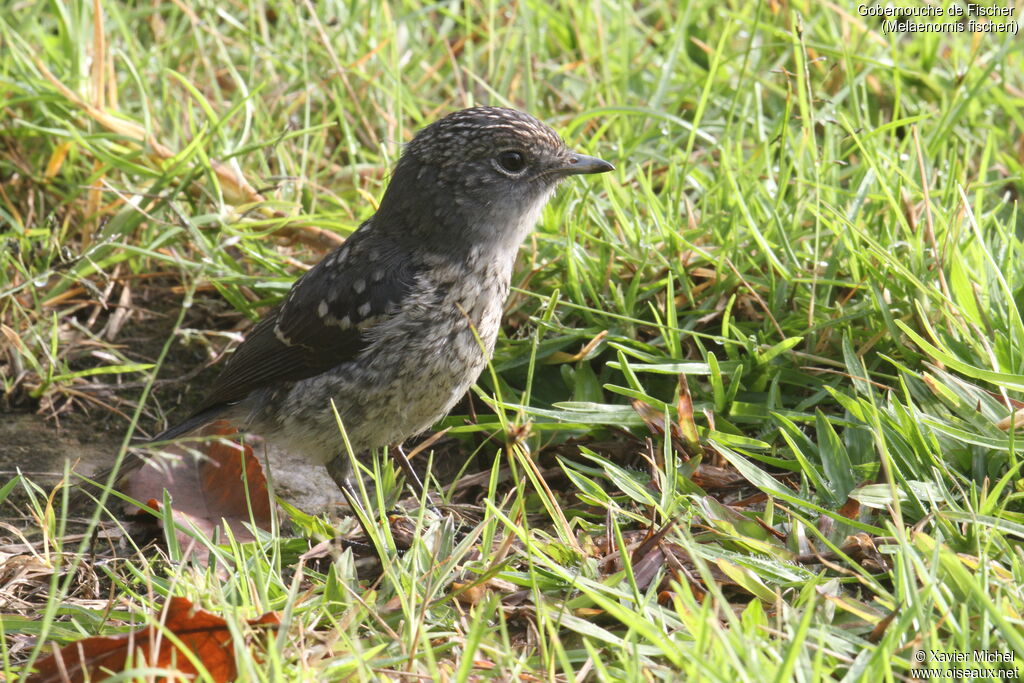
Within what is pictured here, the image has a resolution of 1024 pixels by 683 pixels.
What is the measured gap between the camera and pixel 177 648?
2.72 metres

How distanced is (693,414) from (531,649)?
110cm

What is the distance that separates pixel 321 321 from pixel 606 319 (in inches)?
41.5

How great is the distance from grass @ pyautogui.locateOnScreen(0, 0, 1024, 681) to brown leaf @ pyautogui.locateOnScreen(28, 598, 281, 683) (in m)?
0.08

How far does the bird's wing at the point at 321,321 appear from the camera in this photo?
4.05 meters

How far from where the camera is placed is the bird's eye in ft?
13.9

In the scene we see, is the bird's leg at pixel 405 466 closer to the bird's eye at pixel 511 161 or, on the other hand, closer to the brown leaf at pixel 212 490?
the brown leaf at pixel 212 490

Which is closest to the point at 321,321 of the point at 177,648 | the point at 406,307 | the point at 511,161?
the point at 406,307

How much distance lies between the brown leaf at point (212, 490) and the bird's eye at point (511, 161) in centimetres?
137

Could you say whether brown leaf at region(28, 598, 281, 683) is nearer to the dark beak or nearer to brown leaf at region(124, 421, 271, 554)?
brown leaf at region(124, 421, 271, 554)
